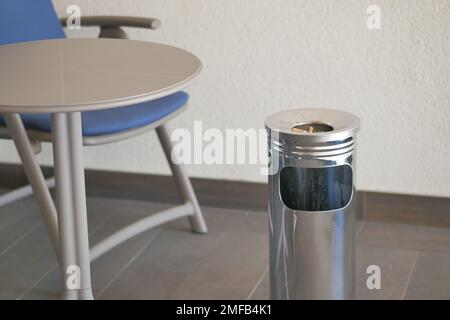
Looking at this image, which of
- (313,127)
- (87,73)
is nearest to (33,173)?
(87,73)

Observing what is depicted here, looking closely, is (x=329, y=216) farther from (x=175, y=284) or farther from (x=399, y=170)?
(x=399, y=170)

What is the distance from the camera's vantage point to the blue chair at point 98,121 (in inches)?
93.0

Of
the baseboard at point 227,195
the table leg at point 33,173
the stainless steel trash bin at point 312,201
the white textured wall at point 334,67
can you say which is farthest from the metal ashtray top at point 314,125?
the baseboard at point 227,195

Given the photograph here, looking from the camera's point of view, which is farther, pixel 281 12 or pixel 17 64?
pixel 281 12

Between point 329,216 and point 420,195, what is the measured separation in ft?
3.42

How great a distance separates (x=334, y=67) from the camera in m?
2.84

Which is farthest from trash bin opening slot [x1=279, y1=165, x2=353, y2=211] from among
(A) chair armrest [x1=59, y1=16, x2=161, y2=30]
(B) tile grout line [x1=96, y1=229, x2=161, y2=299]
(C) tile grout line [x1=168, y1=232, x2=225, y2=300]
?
(A) chair armrest [x1=59, y1=16, x2=161, y2=30]

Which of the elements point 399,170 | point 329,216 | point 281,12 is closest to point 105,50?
point 281,12

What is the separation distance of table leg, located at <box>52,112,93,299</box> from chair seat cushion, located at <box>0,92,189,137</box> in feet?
0.62

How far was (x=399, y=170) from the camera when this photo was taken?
290cm

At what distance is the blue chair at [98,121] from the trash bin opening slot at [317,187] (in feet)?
2.07

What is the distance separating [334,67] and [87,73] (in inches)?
37.4

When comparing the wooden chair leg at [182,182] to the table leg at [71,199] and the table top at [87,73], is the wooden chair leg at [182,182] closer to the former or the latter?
the table top at [87,73]

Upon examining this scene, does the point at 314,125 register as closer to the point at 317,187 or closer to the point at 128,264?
the point at 317,187
